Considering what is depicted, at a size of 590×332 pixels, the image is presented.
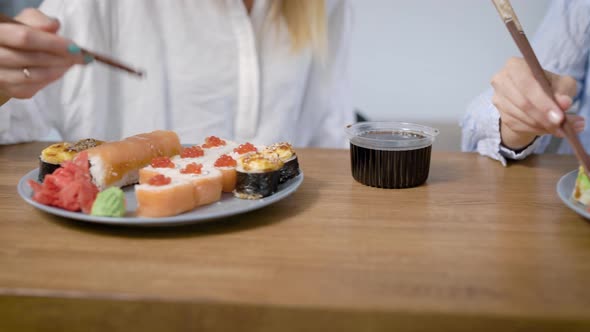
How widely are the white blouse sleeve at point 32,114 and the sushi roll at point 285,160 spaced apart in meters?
0.77

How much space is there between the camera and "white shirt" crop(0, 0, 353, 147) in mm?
1913

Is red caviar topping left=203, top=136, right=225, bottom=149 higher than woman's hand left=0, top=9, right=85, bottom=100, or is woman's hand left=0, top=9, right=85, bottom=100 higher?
woman's hand left=0, top=9, right=85, bottom=100

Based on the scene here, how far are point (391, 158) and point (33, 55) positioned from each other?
71 cm

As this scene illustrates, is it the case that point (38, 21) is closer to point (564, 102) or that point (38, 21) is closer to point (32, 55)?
point (32, 55)

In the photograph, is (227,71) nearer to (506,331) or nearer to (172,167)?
(172,167)

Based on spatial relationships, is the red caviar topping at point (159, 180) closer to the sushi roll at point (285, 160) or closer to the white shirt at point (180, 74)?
the sushi roll at point (285, 160)

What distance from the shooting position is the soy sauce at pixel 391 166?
1158mm

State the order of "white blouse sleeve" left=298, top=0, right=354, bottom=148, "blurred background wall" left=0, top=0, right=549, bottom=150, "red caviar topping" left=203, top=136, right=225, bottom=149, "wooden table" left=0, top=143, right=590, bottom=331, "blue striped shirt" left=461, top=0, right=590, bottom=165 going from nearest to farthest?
"wooden table" left=0, top=143, right=590, bottom=331
"red caviar topping" left=203, top=136, right=225, bottom=149
"blue striped shirt" left=461, top=0, right=590, bottom=165
"white blouse sleeve" left=298, top=0, right=354, bottom=148
"blurred background wall" left=0, top=0, right=549, bottom=150

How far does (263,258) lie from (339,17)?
4.87 feet

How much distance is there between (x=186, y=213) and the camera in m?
0.97

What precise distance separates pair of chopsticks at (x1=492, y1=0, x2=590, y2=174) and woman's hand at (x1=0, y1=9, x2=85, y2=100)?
766mm

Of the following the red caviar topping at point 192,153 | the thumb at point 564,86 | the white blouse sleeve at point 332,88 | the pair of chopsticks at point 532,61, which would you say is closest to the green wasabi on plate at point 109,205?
the red caviar topping at point 192,153

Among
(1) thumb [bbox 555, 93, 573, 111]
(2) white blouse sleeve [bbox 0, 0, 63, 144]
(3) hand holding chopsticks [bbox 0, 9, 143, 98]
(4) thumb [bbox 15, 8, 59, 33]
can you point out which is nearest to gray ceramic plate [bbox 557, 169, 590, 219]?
(1) thumb [bbox 555, 93, 573, 111]

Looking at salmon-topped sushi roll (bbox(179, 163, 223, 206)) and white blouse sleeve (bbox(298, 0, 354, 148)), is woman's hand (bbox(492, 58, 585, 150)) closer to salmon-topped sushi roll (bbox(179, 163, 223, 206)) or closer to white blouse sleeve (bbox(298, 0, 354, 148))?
salmon-topped sushi roll (bbox(179, 163, 223, 206))
